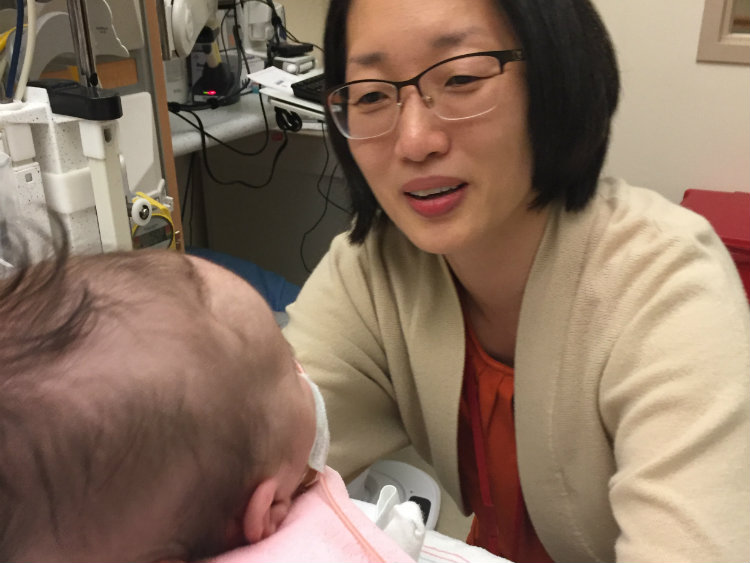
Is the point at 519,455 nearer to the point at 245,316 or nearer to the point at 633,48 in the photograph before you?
the point at 245,316

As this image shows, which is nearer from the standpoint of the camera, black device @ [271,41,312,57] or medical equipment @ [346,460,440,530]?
medical equipment @ [346,460,440,530]

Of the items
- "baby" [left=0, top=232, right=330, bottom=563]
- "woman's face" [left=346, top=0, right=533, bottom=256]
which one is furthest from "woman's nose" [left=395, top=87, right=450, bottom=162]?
"baby" [left=0, top=232, right=330, bottom=563]

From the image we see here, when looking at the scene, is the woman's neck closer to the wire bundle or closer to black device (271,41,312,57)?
the wire bundle

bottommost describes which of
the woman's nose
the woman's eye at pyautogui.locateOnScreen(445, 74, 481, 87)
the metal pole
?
the woman's nose

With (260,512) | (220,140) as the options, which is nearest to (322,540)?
(260,512)

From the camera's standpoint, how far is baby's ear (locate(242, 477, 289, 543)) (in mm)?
540

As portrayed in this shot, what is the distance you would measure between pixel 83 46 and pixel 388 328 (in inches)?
23.1

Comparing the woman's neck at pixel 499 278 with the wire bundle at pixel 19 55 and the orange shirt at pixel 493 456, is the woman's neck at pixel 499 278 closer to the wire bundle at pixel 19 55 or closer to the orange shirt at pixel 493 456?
the orange shirt at pixel 493 456

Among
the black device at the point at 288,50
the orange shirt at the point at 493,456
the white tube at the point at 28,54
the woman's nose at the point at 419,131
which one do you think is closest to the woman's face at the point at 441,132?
the woman's nose at the point at 419,131

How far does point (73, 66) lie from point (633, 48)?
162 cm

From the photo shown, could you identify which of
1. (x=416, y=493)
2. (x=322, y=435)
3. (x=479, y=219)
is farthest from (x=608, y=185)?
(x=416, y=493)

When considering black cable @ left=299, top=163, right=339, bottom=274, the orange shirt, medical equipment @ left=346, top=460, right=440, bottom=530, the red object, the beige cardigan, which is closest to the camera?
the beige cardigan

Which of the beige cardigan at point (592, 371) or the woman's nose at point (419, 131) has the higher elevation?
the woman's nose at point (419, 131)

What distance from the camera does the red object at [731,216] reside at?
1635 mm
